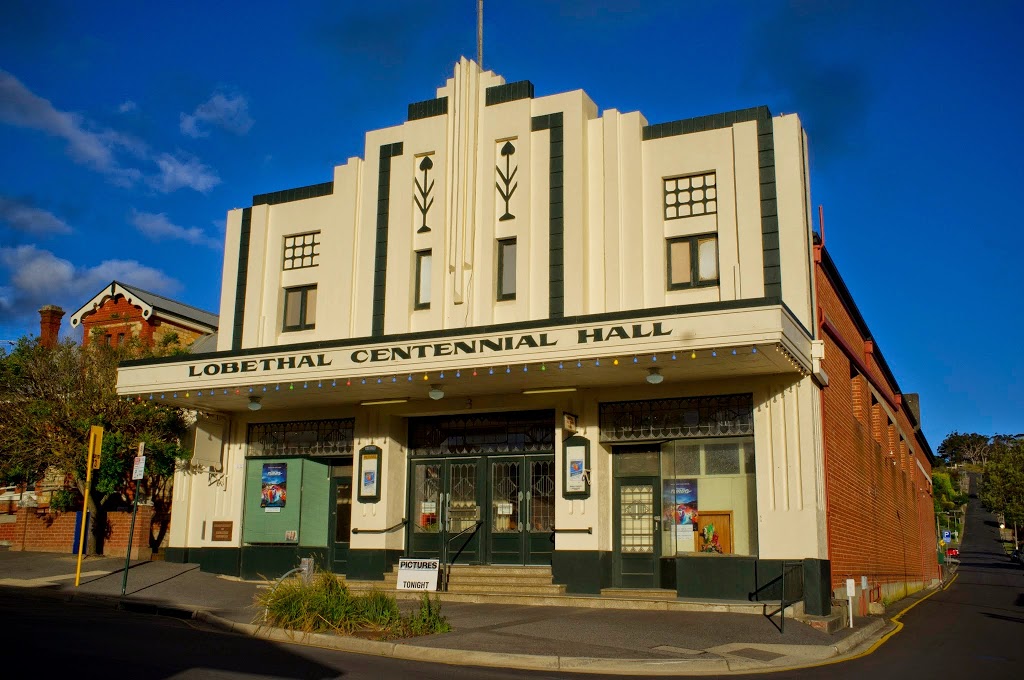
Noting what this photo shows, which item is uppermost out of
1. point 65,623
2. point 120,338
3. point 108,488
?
point 120,338

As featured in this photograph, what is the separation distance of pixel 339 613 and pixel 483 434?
758 centimetres

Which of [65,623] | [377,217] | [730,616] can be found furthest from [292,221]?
[730,616]

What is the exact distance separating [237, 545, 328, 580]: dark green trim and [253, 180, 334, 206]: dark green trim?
27.4ft

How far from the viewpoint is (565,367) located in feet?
55.6

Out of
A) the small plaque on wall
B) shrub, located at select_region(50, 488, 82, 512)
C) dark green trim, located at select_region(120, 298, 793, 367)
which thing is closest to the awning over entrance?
dark green trim, located at select_region(120, 298, 793, 367)

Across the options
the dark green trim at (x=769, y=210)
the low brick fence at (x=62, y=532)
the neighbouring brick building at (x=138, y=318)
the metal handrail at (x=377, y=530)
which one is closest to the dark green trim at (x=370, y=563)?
the metal handrail at (x=377, y=530)

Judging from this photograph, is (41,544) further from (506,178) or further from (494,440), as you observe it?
(506,178)

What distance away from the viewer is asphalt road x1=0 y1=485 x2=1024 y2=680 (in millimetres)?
9875

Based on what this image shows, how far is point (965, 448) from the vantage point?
18262cm

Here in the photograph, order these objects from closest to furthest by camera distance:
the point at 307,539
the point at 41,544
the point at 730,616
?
the point at 730,616
the point at 307,539
the point at 41,544

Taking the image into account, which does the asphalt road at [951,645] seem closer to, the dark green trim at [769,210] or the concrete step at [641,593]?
the concrete step at [641,593]

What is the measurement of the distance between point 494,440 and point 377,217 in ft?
19.1

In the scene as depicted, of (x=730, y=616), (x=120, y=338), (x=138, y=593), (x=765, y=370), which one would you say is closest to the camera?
(x=730, y=616)

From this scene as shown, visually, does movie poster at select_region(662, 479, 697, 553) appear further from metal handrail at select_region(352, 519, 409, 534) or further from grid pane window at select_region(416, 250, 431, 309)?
grid pane window at select_region(416, 250, 431, 309)
